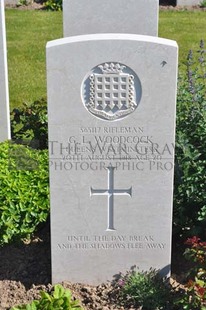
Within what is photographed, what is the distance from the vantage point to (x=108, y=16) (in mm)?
5414

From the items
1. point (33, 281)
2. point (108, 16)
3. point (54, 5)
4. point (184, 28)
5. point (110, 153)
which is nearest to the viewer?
point (110, 153)

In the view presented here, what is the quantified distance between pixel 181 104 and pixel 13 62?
538 centimetres

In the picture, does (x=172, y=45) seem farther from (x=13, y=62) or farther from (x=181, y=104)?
(x=13, y=62)

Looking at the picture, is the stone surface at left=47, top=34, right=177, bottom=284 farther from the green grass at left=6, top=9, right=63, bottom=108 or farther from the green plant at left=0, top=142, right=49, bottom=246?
the green grass at left=6, top=9, right=63, bottom=108

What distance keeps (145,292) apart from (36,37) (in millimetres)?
7943

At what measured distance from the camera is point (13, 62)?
401 inches

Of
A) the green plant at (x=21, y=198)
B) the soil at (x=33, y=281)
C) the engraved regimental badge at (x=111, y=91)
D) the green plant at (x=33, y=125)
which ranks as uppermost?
the engraved regimental badge at (x=111, y=91)

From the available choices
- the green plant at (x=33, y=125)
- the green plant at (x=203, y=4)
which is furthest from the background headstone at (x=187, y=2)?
the green plant at (x=33, y=125)

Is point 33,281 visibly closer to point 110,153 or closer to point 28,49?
point 110,153

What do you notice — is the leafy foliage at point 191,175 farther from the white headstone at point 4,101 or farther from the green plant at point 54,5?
the green plant at point 54,5

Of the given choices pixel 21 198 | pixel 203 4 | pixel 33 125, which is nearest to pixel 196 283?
pixel 21 198

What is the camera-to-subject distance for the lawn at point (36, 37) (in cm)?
Result: 907

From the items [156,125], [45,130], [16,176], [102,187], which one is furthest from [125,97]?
[45,130]

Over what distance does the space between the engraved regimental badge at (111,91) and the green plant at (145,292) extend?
1.11 m
